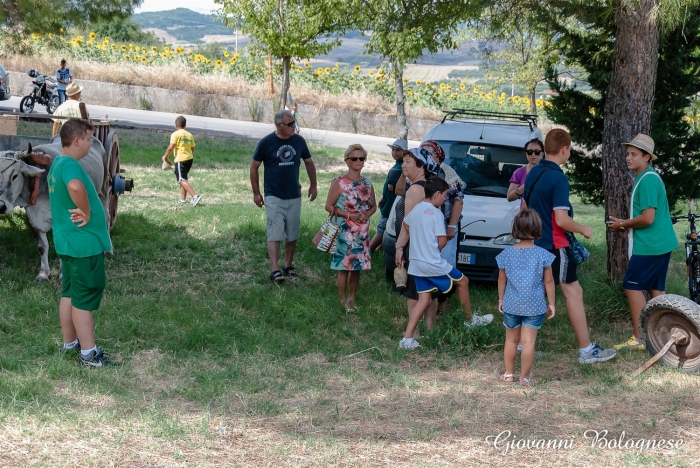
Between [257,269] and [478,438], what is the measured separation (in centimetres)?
479

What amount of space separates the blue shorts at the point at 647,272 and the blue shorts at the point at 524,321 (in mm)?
1208

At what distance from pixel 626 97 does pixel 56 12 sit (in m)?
5.64

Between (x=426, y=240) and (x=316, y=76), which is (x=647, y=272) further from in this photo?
(x=316, y=76)

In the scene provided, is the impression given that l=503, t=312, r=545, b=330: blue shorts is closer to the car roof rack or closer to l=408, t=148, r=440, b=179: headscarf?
l=408, t=148, r=440, b=179: headscarf

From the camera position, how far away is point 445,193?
667 cm

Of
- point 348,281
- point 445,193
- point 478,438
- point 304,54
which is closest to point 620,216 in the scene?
point 445,193

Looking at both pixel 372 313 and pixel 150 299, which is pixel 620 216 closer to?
pixel 372 313

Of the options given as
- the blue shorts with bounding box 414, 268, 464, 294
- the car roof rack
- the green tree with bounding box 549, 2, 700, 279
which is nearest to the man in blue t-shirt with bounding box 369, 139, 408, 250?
the car roof rack

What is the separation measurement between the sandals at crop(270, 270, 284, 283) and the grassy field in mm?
107

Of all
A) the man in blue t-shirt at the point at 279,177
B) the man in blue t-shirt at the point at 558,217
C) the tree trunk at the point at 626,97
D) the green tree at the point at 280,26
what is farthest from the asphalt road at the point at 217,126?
the man in blue t-shirt at the point at 558,217

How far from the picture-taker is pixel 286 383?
584 cm

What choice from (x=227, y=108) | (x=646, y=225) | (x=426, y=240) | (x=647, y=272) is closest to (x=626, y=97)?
(x=646, y=225)

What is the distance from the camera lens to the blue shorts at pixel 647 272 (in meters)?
6.52

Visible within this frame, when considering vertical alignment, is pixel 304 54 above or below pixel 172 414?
above
